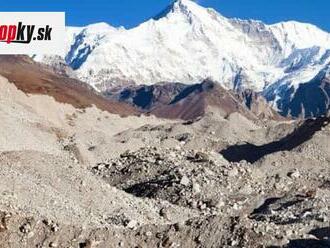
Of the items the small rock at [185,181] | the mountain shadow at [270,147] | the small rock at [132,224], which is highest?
the small rock at [132,224]

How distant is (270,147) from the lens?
80.9 meters

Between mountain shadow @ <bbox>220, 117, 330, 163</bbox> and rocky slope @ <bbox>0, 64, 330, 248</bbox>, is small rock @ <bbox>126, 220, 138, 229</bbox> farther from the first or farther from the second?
mountain shadow @ <bbox>220, 117, 330, 163</bbox>

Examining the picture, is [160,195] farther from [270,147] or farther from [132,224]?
[270,147]

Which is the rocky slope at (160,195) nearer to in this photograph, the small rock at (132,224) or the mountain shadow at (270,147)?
the small rock at (132,224)

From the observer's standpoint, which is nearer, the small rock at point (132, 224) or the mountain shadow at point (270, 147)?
the small rock at point (132, 224)

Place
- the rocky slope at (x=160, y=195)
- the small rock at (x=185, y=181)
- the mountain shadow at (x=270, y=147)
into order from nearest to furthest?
the rocky slope at (x=160, y=195) < the small rock at (x=185, y=181) < the mountain shadow at (x=270, y=147)

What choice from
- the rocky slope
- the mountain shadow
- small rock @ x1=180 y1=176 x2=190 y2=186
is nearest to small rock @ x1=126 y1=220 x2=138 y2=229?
the rocky slope

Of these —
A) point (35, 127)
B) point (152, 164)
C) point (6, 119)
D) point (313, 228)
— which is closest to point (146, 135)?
point (35, 127)

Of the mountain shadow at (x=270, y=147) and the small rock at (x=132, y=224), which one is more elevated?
the small rock at (x=132, y=224)

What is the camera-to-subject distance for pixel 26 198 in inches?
1412

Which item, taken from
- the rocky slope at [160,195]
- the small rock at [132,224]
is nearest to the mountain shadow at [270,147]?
the rocky slope at [160,195]

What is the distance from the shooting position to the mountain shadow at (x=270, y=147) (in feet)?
253

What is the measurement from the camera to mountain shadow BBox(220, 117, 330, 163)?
77000 millimetres

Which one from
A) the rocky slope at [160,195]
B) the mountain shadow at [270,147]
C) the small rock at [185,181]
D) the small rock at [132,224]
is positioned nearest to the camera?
the rocky slope at [160,195]
